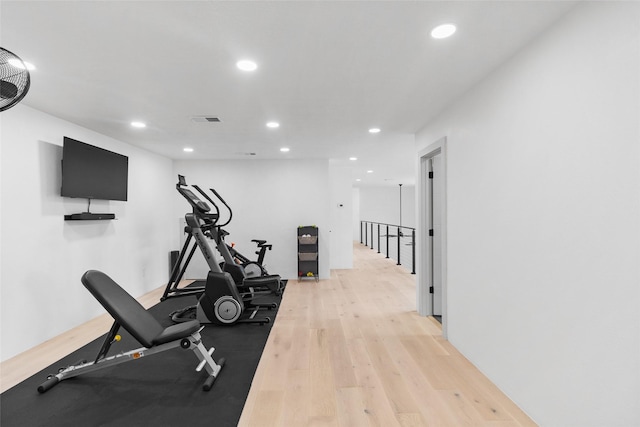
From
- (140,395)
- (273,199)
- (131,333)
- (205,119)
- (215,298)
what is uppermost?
(205,119)

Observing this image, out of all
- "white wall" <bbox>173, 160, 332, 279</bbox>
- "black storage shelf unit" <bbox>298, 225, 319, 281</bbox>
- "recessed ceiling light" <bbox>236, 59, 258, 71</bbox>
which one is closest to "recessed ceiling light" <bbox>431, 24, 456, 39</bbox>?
"recessed ceiling light" <bbox>236, 59, 258, 71</bbox>

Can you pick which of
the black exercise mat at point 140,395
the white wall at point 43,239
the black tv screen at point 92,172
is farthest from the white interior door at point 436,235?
the white wall at point 43,239

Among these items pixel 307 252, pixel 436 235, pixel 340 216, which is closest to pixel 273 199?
pixel 307 252

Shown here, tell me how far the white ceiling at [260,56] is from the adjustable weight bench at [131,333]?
5.09 feet

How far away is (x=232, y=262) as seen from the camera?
14.2 ft

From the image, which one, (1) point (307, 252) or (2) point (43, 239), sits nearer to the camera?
(2) point (43, 239)

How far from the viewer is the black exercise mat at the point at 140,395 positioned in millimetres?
1992

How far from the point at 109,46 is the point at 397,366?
3.13 meters

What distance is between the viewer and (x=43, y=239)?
3168mm

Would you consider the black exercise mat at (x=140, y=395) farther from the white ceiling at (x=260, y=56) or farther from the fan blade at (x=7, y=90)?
the white ceiling at (x=260, y=56)

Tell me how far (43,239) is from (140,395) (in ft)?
6.70

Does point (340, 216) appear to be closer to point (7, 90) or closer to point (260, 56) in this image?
point (260, 56)

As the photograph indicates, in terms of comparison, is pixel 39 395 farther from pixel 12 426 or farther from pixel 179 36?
pixel 179 36

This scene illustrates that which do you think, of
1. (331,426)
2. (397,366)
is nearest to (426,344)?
(397,366)
